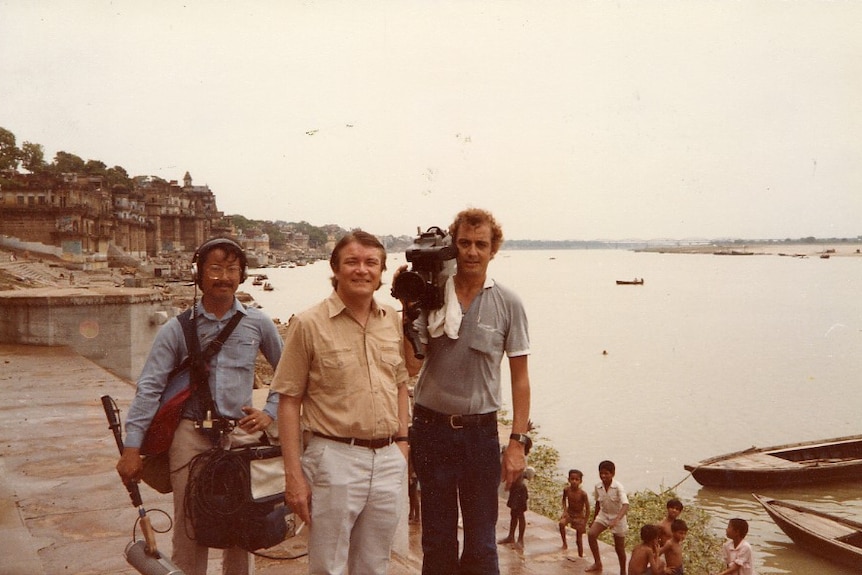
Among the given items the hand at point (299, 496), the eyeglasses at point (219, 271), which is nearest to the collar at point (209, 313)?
the eyeglasses at point (219, 271)

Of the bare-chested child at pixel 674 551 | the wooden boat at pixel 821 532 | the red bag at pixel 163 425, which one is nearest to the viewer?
the red bag at pixel 163 425

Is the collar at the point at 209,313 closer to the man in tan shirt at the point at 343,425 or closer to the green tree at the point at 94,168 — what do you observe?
the man in tan shirt at the point at 343,425

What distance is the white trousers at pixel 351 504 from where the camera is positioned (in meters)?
2.61

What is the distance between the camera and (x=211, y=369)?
9.61 feet

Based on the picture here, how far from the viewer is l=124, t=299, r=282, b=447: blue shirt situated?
9.30ft

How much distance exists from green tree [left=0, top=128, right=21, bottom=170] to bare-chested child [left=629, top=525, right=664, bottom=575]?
62.6 m

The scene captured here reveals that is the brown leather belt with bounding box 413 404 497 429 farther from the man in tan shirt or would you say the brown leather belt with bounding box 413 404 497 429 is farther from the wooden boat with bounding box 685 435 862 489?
the wooden boat with bounding box 685 435 862 489

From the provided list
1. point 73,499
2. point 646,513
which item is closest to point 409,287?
point 73,499

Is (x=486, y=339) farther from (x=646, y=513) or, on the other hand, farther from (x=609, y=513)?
(x=646, y=513)

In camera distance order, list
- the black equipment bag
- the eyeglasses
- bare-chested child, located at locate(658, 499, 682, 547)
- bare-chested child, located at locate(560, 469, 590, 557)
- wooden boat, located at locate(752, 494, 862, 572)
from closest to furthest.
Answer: the black equipment bag
the eyeglasses
bare-chested child, located at locate(658, 499, 682, 547)
bare-chested child, located at locate(560, 469, 590, 557)
wooden boat, located at locate(752, 494, 862, 572)

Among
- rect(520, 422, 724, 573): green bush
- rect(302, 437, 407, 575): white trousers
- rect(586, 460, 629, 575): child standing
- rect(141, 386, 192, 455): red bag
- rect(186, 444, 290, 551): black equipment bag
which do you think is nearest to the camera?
rect(302, 437, 407, 575): white trousers

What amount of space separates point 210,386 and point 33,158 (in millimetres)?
78189

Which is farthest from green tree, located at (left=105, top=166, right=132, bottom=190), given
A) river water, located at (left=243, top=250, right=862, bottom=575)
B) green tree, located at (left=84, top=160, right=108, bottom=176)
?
river water, located at (left=243, top=250, right=862, bottom=575)

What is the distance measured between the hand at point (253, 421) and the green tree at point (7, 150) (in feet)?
208
